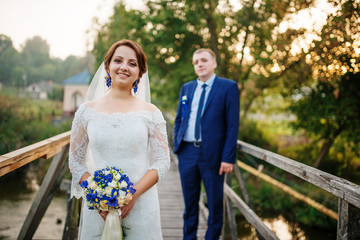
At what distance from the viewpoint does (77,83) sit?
24031mm

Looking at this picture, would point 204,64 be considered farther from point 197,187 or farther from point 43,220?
point 43,220

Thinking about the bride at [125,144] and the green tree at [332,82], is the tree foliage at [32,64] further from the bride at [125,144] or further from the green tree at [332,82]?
the green tree at [332,82]

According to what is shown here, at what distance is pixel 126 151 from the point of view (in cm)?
155

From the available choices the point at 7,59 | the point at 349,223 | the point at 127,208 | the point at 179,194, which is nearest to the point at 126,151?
the point at 127,208

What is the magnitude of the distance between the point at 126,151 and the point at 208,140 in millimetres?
1093

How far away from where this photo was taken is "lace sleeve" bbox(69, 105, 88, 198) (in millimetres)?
1633

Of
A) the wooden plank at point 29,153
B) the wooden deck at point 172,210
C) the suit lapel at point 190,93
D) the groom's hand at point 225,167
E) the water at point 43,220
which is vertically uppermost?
the suit lapel at point 190,93

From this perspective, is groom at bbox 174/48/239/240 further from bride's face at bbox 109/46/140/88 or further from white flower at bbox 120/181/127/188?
white flower at bbox 120/181/127/188

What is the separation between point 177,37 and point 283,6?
2.44 meters

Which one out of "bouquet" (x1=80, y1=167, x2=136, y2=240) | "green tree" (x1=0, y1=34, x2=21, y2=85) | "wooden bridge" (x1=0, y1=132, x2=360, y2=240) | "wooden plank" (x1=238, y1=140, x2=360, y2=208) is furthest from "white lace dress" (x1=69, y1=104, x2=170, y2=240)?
"green tree" (x1=0, y1=34, x2=21, y2=85)

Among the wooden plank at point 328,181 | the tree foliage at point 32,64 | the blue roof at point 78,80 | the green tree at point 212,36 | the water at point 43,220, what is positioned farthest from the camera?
the blue roof at point 78,80

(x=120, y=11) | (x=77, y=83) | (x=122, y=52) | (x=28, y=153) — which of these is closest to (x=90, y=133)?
(x=122, y=52)

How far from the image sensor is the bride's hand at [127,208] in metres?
1.47

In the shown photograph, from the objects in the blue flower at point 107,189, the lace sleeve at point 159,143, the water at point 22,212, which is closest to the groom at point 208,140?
the lace sleeve at point 159,143
